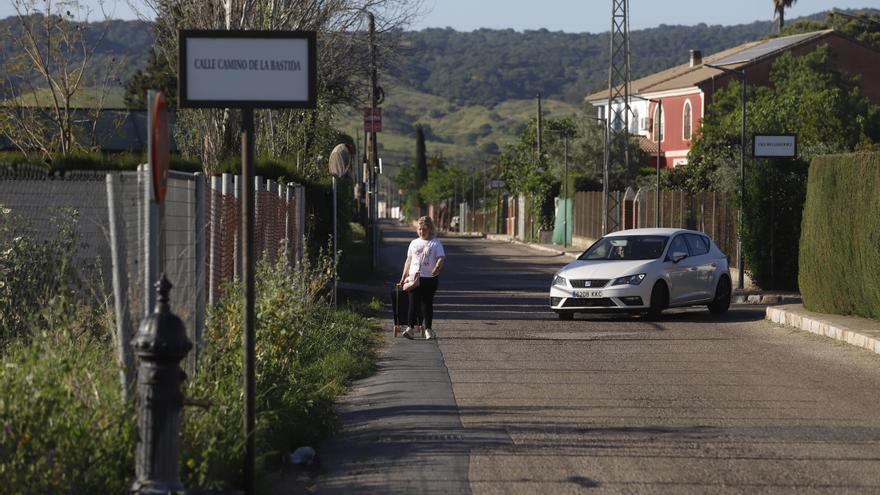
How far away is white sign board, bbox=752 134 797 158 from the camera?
2548cm

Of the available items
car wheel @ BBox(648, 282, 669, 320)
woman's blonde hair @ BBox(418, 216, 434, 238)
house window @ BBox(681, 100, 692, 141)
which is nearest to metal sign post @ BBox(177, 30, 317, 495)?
woman's blonde hair @ BBox(418, 216, 434, 238)

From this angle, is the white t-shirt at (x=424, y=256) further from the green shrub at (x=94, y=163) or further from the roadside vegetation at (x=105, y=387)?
the green shrub at (x=94, y=163)

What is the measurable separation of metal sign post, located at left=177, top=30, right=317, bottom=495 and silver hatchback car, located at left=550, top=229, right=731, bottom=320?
45.9 ft

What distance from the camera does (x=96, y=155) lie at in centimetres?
1914

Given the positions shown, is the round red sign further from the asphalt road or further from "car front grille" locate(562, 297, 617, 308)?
"car front grille" locate(562, 297, 617, 308)

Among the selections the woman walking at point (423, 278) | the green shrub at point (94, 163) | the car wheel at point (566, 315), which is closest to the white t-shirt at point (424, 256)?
the woman walking at point (423, 278)

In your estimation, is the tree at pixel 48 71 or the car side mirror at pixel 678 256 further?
the tree at pixel 48 71

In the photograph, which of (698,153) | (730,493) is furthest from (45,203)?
(698,153)

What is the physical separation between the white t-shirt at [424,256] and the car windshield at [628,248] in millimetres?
5322

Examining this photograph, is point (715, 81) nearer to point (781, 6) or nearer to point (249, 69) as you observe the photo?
point (781, 6)

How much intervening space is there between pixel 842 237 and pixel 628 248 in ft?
11.9

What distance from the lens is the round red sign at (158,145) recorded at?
20.4ft

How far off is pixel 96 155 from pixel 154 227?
12.8 metres

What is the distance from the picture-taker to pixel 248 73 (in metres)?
7.23
